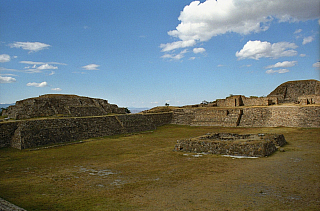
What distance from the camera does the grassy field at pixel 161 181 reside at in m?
5.79

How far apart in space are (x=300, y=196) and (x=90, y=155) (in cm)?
1023

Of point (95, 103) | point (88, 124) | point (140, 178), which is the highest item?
point (95, 103)

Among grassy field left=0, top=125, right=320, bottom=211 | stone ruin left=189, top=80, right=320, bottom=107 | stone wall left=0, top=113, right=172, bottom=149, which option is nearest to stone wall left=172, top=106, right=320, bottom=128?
stone ruin left=189, top=80, right=320, bottom=107

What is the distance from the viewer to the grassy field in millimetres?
5789

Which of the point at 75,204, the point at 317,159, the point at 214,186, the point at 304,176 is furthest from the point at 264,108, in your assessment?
the point at 75,204

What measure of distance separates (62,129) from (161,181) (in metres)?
12.6

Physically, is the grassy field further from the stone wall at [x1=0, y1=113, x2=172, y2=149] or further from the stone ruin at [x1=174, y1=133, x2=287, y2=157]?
the stone wall at [x1=0, y1=113, x2=172, y2=149]

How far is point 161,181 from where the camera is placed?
7.79 m

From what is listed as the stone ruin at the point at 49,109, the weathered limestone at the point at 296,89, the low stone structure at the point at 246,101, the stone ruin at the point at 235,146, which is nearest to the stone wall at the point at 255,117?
the low stone structure at the point at 246,101

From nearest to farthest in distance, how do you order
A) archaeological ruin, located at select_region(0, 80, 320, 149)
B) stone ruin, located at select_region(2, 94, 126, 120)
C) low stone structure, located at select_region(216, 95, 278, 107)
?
1. archaeological ruin, located at select_region(0, 80, 320, 149)
2. stone ruin, located at select_region(2, 94, 126, 120)
3. low stone structure, located at select_region(216, 95, 278, 107)

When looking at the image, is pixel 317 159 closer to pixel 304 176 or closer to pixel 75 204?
pixel 304 176

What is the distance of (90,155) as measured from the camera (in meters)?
12.7

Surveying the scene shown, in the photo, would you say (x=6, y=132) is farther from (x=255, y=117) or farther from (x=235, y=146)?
(x=255, y=117)

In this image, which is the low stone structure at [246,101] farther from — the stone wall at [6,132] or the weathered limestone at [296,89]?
the stone wall at [6,132]
